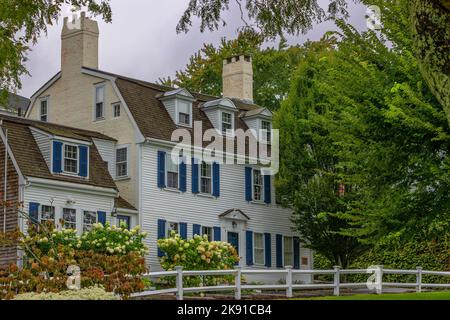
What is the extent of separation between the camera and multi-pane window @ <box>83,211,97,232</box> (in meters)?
33.3

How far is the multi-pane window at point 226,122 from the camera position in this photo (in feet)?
131

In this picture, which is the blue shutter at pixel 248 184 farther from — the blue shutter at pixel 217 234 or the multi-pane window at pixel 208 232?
the multi-pane window at pixel 208 232

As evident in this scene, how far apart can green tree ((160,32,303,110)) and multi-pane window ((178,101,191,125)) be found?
15.7 metres

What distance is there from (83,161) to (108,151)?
8.15 feet

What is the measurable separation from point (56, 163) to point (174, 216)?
557 centimetres

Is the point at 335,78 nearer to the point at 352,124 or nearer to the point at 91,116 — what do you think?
the point at 352,124

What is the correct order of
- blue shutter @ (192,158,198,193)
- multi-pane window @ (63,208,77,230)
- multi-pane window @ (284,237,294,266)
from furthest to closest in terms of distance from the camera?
multi-pane window @ (284,237,294,266) < blue shutter @ (192,158,198,193) < multi-pane window @ (63,208,77,230)

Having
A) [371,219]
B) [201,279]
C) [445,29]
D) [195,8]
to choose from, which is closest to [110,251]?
[201,279]

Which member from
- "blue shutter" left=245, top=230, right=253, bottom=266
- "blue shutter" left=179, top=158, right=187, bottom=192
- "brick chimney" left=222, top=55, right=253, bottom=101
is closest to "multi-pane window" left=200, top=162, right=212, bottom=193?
"blue shutter" left=179, top=158, right=187, bottom=192

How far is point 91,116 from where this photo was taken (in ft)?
124

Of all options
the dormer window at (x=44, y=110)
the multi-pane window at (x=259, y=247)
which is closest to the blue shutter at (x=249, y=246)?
the multi-pane window at (x=259, y=247)

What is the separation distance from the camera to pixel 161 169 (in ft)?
118

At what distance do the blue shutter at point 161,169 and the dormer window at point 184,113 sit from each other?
2561 mm

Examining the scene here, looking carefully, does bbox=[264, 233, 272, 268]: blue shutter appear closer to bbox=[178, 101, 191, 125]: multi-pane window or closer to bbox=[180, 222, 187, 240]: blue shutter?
bbox=[180, 222, 187, 240]: blue shutter
